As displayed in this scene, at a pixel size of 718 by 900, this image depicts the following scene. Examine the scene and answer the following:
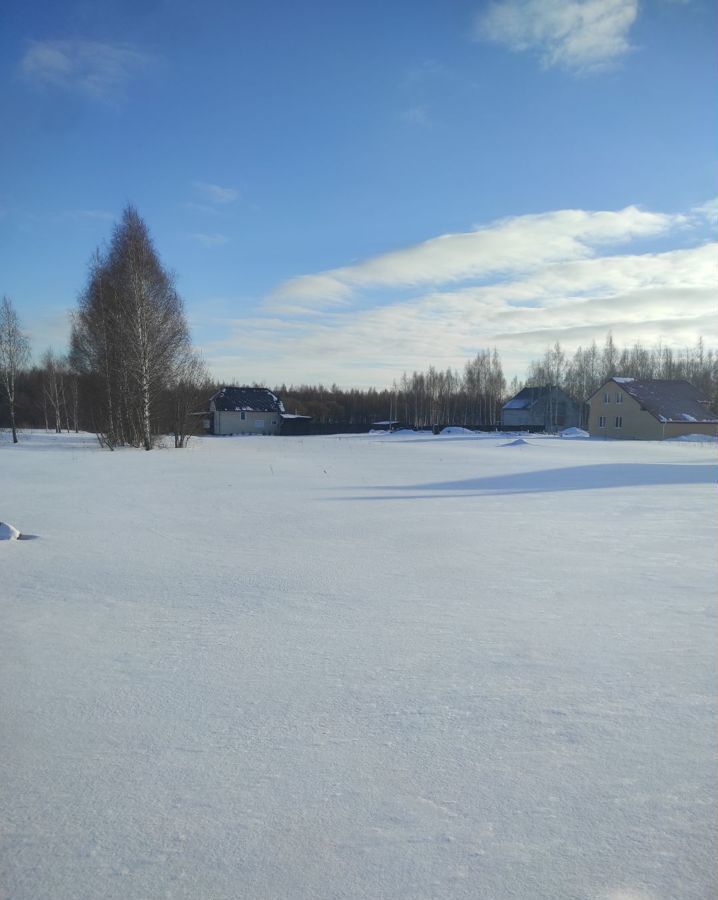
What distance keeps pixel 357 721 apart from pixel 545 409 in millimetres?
72170

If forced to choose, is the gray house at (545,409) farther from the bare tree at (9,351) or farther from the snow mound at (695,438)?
the bare tree at (9,351)

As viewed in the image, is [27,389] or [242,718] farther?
[27,389]

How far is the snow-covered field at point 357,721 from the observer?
6.92 feet

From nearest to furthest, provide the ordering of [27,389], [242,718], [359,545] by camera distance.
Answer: [242,718] < [359,545] < [27,389]

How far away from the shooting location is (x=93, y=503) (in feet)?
34.9

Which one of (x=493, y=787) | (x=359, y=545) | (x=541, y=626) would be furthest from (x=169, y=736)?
(x=359, y=545)

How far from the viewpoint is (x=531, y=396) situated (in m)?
72.9

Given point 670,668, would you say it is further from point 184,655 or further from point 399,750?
point 184,655

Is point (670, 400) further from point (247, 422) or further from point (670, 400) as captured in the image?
point (247, 422)

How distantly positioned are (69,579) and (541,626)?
167 inches

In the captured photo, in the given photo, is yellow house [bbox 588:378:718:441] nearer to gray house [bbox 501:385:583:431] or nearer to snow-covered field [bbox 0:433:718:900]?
gray house [bbox 501:385:583:431]

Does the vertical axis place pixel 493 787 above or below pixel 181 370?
below

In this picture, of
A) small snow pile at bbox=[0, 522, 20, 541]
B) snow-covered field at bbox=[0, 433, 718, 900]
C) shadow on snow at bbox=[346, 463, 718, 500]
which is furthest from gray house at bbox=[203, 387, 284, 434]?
snow-covered field at bbox=[0, 433, 718, 900]

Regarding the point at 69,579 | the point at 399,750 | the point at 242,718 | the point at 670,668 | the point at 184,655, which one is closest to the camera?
the point at 399,750
